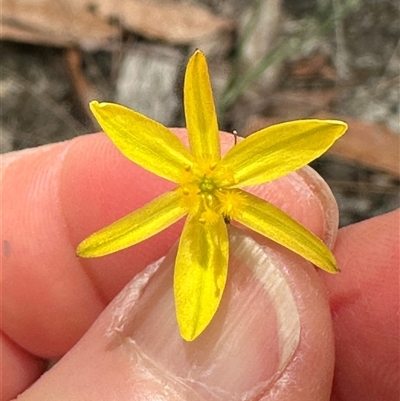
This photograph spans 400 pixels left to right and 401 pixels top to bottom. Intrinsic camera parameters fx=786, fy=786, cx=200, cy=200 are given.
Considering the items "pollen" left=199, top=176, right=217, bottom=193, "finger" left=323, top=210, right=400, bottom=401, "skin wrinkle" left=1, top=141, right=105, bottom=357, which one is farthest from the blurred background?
"pollen" left=199, top=176, right=217, bottom=193

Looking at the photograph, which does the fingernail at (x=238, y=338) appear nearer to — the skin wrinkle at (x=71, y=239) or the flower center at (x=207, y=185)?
the flower center at (x=207, y=185)

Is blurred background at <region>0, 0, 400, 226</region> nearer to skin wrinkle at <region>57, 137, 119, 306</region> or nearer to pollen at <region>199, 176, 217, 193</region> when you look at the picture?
skin wrinkle at <region>57, 137, 119, 306</region>

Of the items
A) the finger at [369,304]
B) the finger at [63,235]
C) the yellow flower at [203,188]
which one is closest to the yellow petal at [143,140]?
the yellow flower at [203,188]

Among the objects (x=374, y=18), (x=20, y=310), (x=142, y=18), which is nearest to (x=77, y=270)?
(x=20, y=310)

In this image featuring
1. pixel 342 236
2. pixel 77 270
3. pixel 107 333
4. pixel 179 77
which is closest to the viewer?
pixel 107 333

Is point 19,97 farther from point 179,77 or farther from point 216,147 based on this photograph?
point 216,147

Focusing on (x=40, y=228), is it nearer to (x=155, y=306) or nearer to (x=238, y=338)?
(x=155, y=306)

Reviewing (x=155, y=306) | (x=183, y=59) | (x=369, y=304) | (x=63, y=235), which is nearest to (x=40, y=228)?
(x=63, y=235)
